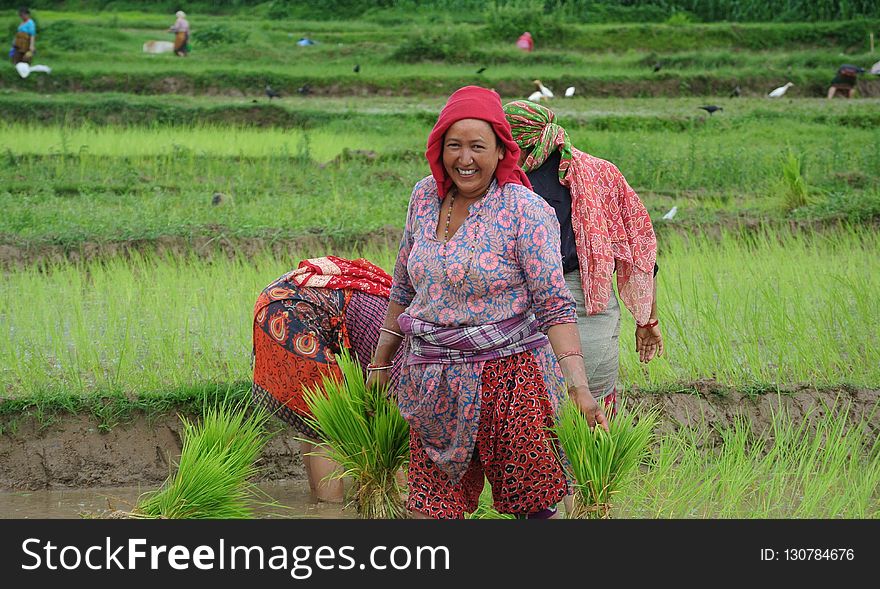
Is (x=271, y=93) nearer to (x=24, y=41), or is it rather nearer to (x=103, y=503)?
(x=24, y=41)

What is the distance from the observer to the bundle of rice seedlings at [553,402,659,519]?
10.1 ft

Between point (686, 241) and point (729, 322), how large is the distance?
2.51 meters

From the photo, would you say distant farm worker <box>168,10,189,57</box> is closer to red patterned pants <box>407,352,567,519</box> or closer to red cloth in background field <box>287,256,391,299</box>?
red cloth in background field <box>287,256,391,299</box>

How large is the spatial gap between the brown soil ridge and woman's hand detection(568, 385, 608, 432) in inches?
67.1

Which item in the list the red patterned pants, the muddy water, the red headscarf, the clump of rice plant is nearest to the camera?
the red headscarf

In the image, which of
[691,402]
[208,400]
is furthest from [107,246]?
[691,402]

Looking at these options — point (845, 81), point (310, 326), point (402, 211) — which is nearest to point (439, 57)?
point (845, 81)

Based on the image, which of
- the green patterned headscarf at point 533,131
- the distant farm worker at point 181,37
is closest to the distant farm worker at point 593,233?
the green patterned headscarf at point 533,131

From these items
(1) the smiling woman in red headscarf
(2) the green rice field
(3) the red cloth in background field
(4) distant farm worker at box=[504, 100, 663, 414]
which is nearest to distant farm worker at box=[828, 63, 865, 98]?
(2) the green rice field

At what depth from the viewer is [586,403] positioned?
118 inches

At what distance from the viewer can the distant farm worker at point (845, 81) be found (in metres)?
16.8

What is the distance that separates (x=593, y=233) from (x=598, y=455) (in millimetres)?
760

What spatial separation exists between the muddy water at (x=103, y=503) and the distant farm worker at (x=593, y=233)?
1094 millimetres

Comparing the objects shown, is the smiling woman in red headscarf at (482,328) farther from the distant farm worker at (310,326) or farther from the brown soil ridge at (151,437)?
the brown soil ridge at (151,437)
